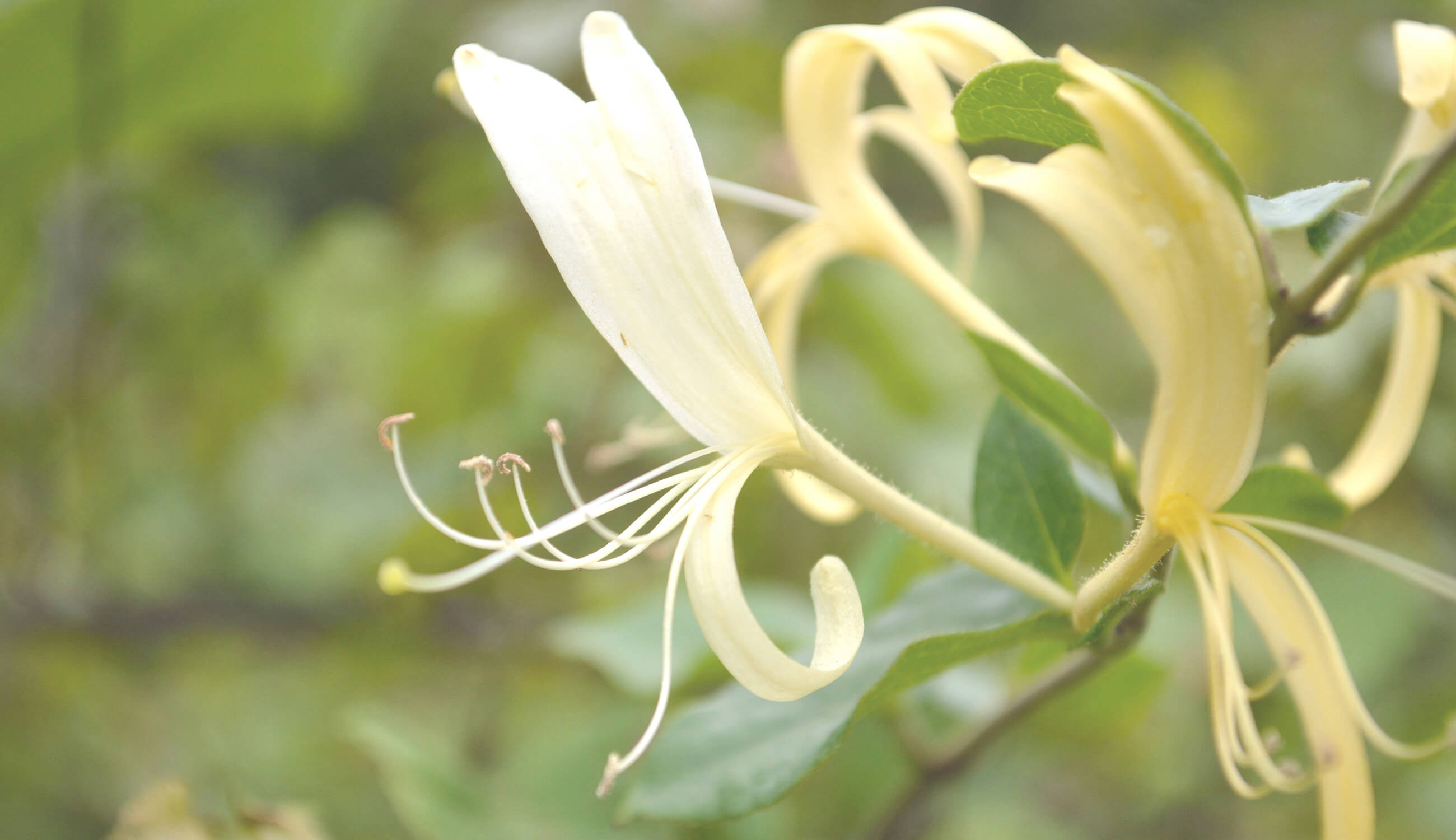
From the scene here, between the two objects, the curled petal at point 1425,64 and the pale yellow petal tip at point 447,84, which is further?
the pale yellow petal tip at point 447,84

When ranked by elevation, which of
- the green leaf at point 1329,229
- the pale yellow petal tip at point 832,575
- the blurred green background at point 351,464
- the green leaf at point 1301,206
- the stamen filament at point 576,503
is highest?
the green leaf at point 1301,206

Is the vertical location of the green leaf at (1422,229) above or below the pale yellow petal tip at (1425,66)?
below

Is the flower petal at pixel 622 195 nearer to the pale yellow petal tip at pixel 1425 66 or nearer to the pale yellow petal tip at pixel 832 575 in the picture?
the pale yellow petal tip at pixel 832 575

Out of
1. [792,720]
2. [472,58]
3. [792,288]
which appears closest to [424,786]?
[792,720]

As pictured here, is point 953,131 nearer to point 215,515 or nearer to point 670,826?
point 670,826

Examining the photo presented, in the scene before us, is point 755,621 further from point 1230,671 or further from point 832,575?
point 1230,671

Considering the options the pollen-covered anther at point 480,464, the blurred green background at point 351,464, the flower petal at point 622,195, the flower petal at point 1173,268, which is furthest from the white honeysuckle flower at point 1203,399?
the blurred green background at point 351,464

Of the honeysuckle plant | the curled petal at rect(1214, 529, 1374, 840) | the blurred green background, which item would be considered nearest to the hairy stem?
the honeysuckle plant
